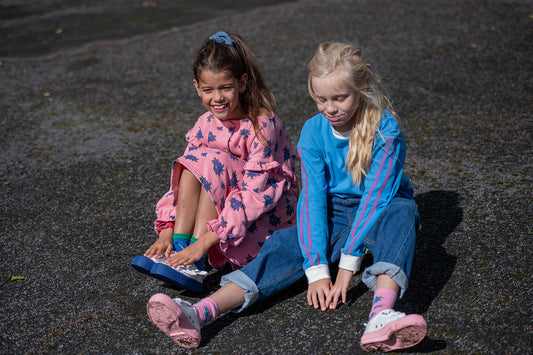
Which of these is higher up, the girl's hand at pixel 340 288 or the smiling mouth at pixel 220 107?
the smiling mouth at pixel 220 107

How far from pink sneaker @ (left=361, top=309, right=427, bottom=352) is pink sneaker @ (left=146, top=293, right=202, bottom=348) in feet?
2.25

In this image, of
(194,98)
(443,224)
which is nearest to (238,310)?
(443,224)

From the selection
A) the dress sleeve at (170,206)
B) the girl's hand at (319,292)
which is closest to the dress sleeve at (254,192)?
the dress sleeve at (170,206)

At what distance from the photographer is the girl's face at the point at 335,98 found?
239 cm

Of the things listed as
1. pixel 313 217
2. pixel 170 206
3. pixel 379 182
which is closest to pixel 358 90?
pixel 379 182

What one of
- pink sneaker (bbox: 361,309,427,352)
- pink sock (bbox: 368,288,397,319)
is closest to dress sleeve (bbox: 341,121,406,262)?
pink sock (bbox: 368,288,397,319)

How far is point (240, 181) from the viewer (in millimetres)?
2730

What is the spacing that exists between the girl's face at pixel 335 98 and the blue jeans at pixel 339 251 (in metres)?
0.43

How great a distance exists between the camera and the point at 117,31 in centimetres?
695

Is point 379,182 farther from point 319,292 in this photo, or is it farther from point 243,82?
point 243,82

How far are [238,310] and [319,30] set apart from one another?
15.1ft

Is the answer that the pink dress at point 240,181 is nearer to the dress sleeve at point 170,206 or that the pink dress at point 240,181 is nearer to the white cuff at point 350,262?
the dress sleeve at point 170,206

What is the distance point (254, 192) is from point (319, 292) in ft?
1.89

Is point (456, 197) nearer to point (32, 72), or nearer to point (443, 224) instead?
point (443, 224)
